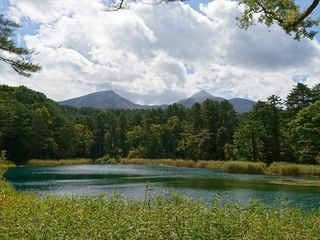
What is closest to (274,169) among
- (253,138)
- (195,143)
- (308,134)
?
(308,134)

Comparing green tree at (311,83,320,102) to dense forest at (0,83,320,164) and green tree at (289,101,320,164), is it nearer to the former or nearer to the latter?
dense forest at (0,83,320,164)

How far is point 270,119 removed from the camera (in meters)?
71.8

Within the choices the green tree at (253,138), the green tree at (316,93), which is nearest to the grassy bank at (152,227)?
the green tree at (253,138)

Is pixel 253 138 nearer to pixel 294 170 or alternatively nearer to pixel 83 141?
pixel 294 170

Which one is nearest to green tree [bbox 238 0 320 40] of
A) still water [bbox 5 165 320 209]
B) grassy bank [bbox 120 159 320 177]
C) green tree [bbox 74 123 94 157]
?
still water [bbox 5 165 320 209]

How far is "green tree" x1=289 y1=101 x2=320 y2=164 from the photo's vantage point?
197ft

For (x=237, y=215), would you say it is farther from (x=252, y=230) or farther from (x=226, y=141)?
(x=226, y=141)

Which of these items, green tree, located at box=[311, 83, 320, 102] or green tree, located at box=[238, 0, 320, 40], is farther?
green tree, located at box=[311, 83, 320, 102]

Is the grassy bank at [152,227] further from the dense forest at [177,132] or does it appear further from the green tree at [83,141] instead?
the green tree at [83,141]

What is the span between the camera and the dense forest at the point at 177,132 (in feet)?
234

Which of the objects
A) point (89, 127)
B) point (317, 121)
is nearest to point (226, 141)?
point (317, 121)

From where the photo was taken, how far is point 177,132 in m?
114

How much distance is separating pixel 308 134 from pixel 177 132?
55733mm

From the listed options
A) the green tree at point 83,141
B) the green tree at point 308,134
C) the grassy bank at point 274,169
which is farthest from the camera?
the green tree at point 83,141
